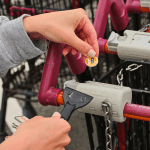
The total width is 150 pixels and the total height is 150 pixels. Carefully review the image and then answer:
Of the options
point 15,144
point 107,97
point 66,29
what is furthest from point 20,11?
point 15,144

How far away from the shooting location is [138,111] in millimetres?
641

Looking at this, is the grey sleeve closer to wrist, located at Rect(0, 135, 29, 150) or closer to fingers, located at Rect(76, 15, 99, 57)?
fingers, located at Rect(76, 15, 99, 57)

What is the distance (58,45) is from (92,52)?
14 centimetres

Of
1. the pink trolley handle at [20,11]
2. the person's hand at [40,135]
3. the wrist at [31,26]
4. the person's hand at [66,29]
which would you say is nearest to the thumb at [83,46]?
the person's hand at [66,29]

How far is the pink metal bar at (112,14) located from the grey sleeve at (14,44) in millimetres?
293

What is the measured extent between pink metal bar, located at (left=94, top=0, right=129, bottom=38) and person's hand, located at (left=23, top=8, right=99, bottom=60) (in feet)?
0.68

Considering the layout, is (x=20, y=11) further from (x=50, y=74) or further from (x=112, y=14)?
(x=50, y=74)

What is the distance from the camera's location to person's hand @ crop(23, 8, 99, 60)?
71 cm

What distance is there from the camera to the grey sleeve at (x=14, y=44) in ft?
2.53

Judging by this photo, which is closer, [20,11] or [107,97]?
[107,97]

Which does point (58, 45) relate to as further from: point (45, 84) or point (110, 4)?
point (110, 4)

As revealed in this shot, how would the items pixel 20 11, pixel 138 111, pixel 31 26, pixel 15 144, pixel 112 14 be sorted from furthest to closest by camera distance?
pixel 20 11 < pixel 112 14 < pixel 31 26 < pixel 138 111 < pixel 15 144

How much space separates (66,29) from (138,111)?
1.05 feet

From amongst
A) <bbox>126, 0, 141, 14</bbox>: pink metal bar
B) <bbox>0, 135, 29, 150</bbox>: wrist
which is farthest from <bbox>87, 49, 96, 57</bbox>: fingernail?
<bbox>126, 0, 141, 14</bbox>: pink metal bar
